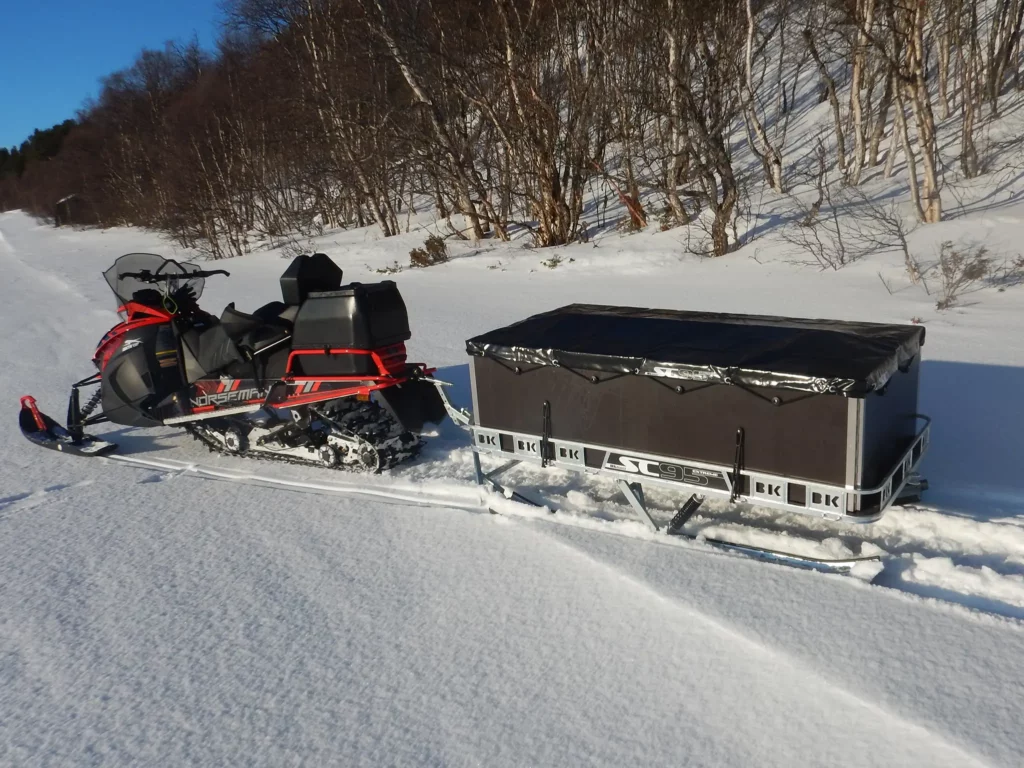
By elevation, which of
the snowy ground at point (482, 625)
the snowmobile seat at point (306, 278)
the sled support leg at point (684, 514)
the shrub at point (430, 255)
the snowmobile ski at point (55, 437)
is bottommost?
the snowy ground at point (482, 625)

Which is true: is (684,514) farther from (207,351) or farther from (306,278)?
(207,351)

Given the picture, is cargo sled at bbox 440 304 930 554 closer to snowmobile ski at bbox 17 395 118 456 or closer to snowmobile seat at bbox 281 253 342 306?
snowmobile seat at bbox 281 253 342 306

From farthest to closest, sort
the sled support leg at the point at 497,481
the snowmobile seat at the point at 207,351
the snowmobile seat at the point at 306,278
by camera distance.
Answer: the snowmobile seat at the point at 207,351 < the snowmobile seat at the point at 306,278 < the sled support leg at the point at 497,481

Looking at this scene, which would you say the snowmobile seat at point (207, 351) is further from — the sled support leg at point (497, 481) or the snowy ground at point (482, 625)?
the sled support leg at point (497, 481)

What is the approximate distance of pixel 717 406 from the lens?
9.98 feet

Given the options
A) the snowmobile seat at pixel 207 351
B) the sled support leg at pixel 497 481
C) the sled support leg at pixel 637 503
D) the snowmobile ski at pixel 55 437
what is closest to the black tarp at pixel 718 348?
the sled support leg at pixel 637 503

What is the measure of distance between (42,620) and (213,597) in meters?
0.67

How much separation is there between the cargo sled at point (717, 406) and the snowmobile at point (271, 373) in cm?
91

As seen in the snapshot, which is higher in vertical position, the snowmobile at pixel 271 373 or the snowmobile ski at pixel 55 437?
the snowmobile at pixel 271 373

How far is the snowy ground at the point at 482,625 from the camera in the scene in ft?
7.52

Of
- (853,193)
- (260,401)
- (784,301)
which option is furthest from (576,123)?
(260,401)

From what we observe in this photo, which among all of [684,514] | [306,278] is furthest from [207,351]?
[684,514]

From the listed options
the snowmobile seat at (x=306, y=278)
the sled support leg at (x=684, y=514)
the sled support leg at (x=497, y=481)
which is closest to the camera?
the sled support leg at (x=684, y=514)

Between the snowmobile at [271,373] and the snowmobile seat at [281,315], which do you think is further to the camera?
the snowmobile seat at [281,315]
